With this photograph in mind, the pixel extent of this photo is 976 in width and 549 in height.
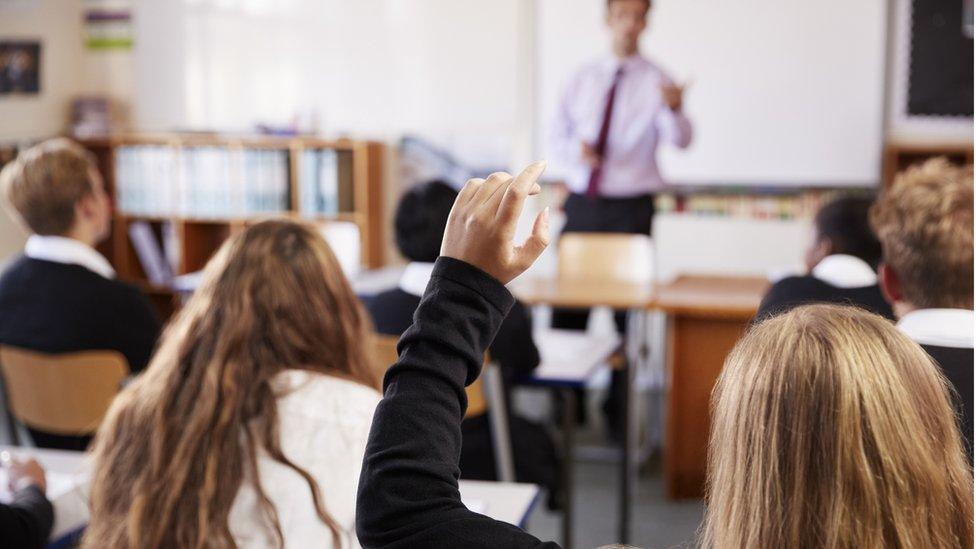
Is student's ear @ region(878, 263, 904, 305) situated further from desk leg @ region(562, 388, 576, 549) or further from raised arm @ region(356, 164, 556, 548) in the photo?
raised arm @ region(356, 164, 556, 548)

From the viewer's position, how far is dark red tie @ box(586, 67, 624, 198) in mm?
5008

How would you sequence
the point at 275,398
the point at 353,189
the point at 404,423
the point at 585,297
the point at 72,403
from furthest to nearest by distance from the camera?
1. the point at 353,189
2. the point at 585,297
3. the point at 72,403
4. the point at 275,398
5. the point at 404,423

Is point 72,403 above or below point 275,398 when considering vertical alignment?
below

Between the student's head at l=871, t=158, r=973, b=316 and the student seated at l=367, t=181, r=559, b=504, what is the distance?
109cm

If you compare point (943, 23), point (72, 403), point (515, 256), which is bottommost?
point (72, 403)

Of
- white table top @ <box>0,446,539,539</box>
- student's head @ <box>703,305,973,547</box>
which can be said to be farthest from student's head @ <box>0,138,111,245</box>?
student's head @ <box>703,305,973,547</box>

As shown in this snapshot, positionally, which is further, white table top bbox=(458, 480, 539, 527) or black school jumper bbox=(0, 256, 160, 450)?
black school jumper bbox=(0, 256, 160, 450)

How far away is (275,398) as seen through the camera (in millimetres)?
1506

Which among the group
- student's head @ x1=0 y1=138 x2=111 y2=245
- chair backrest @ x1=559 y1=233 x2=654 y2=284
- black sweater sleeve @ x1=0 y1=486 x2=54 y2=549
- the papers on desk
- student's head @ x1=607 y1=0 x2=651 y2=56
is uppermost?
student's head @ x1=607 y1=0 x2=651 y2=56

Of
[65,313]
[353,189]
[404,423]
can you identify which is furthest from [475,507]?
[353,189]

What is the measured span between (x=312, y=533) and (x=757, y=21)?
14.0 feet

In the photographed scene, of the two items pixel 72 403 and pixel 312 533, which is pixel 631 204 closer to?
pixel 72 403

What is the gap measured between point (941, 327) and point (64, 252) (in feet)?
7.35

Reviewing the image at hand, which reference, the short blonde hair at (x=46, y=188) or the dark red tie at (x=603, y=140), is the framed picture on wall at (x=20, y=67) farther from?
the dark red tie at (x=603, y=140)
